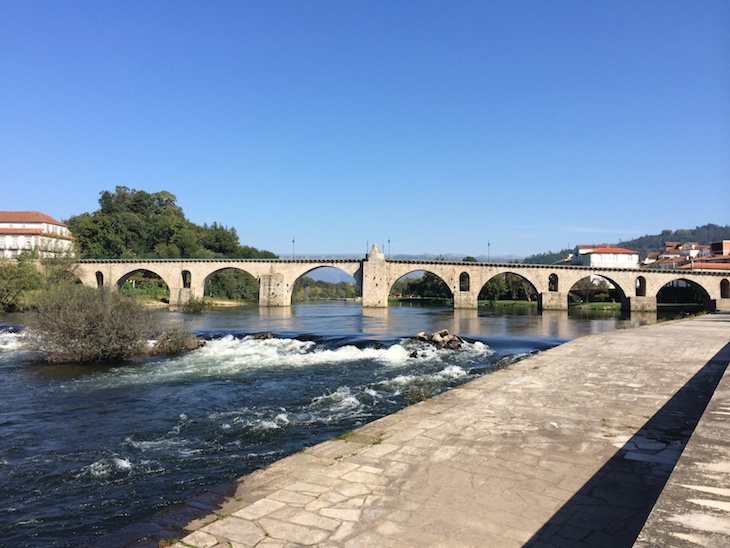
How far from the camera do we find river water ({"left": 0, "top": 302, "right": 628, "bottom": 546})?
5637mm

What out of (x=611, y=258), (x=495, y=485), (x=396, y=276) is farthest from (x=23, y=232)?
(x=611, y=258)

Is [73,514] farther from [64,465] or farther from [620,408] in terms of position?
[620,408]

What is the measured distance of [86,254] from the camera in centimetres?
7156

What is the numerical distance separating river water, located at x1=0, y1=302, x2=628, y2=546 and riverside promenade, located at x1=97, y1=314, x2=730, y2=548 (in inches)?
82.7

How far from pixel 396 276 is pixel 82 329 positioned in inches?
1748

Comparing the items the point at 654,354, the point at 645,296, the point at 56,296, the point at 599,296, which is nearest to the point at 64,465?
the point at 56,296

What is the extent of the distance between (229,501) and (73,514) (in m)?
2.61

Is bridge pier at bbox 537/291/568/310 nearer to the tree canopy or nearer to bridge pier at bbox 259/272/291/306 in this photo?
bridge pier at bbox 259/272/291/306

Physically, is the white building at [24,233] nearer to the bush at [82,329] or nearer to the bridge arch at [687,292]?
the bush at [82,329]

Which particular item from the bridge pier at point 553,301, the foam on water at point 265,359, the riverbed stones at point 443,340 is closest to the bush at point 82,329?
the foam on water at point 265,359

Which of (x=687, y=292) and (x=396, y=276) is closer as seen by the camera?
(x=396, y=276)

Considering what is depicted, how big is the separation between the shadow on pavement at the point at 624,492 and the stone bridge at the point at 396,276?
48.9m

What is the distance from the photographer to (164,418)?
9.15 m

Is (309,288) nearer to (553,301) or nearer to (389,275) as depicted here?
(389,275)
